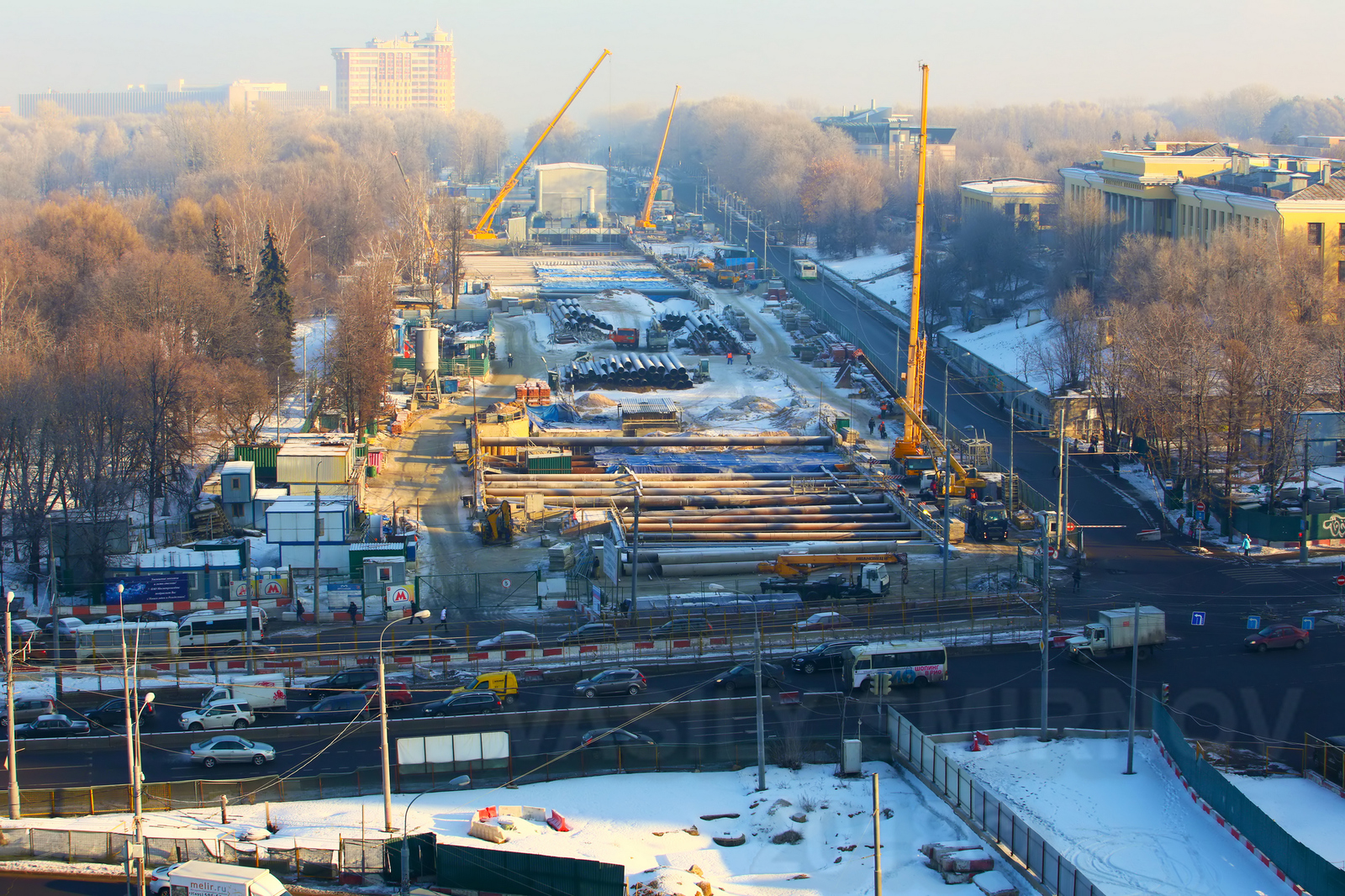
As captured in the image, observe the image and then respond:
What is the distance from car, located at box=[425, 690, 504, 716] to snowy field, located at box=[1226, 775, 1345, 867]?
1092 cm

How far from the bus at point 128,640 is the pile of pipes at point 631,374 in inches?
1036

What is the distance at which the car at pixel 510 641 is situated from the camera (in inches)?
943

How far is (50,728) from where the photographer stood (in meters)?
20.3

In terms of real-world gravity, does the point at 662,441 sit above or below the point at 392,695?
above

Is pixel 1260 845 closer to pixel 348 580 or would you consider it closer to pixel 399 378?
pixel 348 580

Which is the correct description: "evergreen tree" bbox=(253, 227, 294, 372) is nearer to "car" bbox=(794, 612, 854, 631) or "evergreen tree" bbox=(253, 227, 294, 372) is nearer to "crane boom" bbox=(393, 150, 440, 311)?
"crane boom" bbox=(393, 150, 440, 311)

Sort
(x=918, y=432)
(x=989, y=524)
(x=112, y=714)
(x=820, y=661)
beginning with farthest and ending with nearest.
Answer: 1. (x=918, y=432)
2. (x=989, y=524)
3. (x=820, y=661)
4. (x=112, y=714)

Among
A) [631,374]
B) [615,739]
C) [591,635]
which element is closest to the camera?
[615,739]

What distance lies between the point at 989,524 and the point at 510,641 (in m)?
13.1

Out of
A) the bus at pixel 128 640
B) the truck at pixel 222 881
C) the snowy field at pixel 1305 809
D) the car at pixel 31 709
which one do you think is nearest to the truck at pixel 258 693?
the car at pixel 31 709

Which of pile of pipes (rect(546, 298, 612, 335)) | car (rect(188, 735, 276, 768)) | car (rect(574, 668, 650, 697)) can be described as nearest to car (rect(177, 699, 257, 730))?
car (rect(188, 735, 276, 768))

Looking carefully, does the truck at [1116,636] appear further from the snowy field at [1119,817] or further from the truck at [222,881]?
the truck at [222,881]

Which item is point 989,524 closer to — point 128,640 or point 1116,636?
point 1116,636

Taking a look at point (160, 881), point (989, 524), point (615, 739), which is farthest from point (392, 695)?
point (989, 524)
